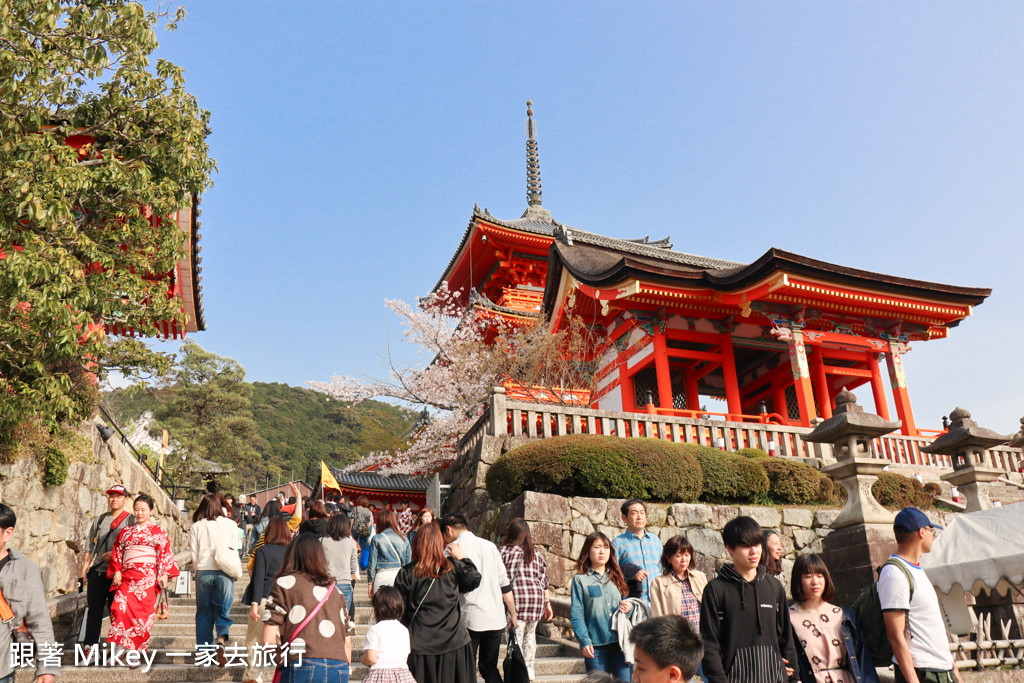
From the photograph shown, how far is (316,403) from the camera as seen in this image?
240 ft

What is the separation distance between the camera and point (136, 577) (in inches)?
240

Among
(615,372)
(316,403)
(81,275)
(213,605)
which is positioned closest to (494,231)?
(615,372)

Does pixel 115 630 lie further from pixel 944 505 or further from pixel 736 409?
pixel 736 409

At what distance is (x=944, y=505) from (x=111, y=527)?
12920 mm

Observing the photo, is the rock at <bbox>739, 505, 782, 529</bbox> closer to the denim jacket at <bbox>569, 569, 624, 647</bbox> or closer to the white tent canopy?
the white tent canopy

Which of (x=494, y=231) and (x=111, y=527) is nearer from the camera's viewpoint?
(x=111, y=527)

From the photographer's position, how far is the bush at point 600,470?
1043 cm

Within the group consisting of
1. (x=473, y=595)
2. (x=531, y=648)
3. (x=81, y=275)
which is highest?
(x=81, y=275)

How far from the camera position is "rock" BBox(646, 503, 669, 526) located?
10.5 metres

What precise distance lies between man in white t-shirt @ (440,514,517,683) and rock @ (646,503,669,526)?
5701 mm

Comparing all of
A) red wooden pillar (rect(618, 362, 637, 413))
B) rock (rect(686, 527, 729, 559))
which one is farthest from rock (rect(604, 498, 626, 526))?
red wooden pillar (rect(618, 362, 637, 413))

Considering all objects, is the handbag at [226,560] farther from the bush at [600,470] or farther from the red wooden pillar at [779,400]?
the red wooden pillar at [779,400]

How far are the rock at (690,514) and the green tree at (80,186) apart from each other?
7354 mm

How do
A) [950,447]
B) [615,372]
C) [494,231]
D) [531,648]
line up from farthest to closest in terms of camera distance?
[494,231] < [615,372] < [950,447] < [531,648]
